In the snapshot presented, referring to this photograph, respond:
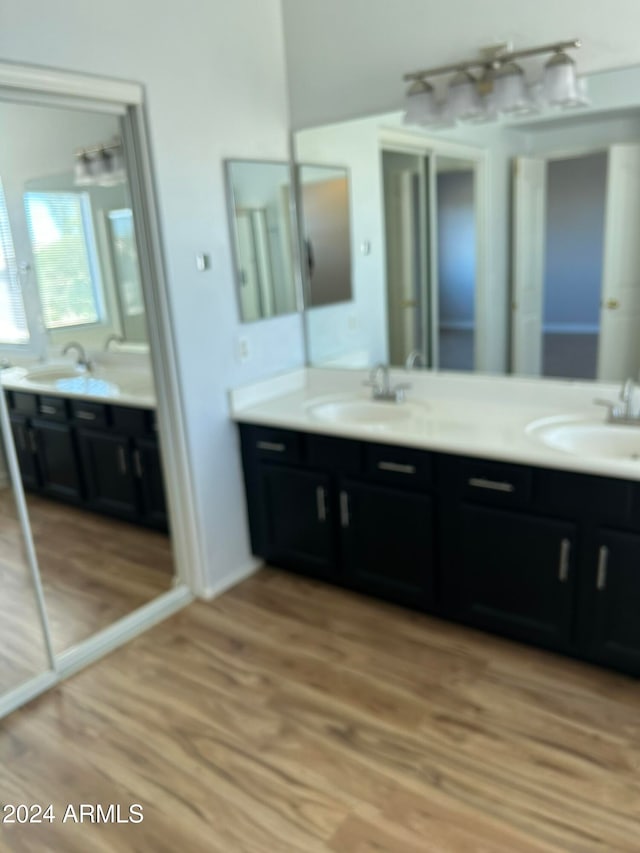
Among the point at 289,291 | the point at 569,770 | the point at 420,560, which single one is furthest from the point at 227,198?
the point at 569,770

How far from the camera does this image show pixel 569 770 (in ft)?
6.40

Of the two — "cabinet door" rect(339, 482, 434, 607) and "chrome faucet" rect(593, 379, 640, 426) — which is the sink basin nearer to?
"cabinet door" rect(339, 482, 434, 607)

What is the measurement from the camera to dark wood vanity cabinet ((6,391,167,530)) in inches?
98.8

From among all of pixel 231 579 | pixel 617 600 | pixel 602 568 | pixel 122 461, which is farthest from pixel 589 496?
pixel 122 461

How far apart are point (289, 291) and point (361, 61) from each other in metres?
1.06

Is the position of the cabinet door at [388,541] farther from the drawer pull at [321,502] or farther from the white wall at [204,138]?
the white wall at [204,138]

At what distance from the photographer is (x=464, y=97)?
8.10 feet

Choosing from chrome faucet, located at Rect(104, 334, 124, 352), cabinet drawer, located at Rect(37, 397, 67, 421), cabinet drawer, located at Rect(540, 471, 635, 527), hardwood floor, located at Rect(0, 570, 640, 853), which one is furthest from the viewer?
chrome faucet, located at Rect(104, 334, 124, 352)

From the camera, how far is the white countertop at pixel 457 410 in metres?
2.26

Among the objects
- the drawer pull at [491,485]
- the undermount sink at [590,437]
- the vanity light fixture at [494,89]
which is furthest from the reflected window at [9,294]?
the undermount sink at [590,437]

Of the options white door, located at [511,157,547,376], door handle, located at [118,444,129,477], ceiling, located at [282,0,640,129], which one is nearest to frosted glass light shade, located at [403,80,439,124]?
ceiling, located at [282,0,640,129]

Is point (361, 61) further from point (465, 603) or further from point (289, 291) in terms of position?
point (465, 603)

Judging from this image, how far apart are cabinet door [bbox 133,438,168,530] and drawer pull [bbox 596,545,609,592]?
186 centimetres

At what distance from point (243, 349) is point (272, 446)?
48 centimetres
